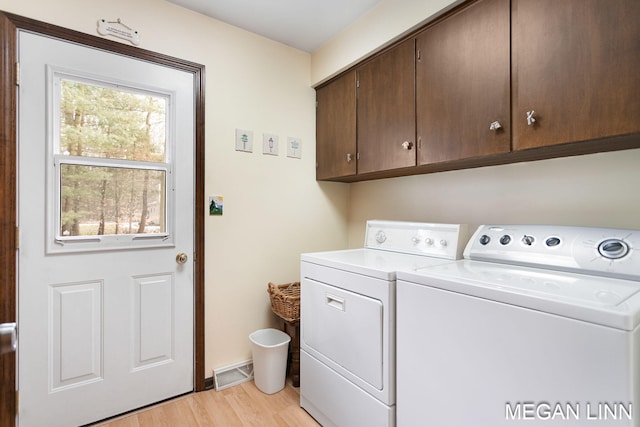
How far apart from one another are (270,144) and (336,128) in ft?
1.69

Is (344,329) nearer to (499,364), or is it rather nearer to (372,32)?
(499,364)

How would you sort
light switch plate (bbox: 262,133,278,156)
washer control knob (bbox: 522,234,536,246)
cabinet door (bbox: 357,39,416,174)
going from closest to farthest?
washer control knob (bbox: 522,234,536,246) < cabinet door (bbox: 357,39,416,174) < light switch plate (bbox: 262,133,278,156)

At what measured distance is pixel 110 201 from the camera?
1699 millimetres

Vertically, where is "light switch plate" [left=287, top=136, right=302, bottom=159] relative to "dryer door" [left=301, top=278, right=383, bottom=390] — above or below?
above

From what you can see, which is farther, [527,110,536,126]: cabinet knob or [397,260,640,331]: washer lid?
[527,110,536,126]: cabinet knob

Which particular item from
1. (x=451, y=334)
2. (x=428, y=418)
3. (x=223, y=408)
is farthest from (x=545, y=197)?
(x=223, y=408)

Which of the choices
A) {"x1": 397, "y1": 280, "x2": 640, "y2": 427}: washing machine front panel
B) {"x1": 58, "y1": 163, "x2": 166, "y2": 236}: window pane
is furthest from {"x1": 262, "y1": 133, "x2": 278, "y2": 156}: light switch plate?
{"x1": 397, "y1": 280, "x2": 640, "y2": 427}: washing machine front panel

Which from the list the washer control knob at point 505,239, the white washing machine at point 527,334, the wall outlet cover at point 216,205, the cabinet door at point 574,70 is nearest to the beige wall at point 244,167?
the wall outlet cover at point 216,205

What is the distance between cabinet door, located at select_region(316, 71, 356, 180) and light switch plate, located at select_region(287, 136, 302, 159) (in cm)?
17

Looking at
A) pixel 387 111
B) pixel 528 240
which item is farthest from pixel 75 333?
pixel 528 240

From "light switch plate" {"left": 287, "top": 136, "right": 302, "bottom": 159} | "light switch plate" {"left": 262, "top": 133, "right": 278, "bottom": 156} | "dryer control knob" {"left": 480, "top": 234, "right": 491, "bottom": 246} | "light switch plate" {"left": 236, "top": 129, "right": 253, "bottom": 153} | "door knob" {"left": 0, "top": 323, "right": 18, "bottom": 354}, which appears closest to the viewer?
"door knob" {"left": 0, "top": 323, "right": 18, "bottom": 354}

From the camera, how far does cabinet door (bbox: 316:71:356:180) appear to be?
2.14 metres

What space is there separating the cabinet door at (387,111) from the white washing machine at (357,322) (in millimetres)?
443

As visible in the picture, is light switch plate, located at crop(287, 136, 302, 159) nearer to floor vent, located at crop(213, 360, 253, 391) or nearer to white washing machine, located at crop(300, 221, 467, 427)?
white washing machine, located at crop(300, 221, 467, 427)
